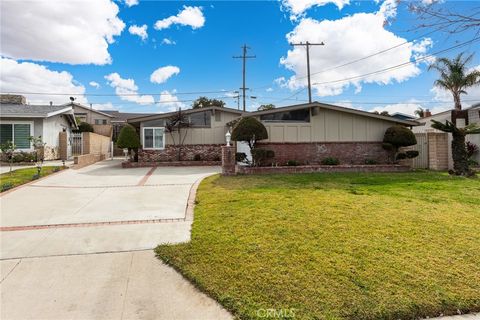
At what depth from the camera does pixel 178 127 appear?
1767cm

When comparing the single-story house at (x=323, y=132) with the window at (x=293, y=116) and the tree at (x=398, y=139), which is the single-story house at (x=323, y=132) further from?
the tree at (x=398, y=139)

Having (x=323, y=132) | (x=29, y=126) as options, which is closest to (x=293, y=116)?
(x=323, y=132)

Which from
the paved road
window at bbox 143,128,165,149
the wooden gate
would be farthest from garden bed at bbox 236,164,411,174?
window at bbox 143,128,165,149

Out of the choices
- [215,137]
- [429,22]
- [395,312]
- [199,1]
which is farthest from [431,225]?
[215,137]

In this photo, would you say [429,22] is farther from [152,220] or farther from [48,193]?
[48,193]

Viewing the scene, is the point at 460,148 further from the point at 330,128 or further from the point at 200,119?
the point at 200,119

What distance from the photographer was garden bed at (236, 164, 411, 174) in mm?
12219

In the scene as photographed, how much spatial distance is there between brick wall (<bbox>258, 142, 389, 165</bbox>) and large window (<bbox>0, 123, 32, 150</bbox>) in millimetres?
14954

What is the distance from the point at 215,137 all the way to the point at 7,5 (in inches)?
461

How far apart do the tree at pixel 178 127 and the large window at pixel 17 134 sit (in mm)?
8611

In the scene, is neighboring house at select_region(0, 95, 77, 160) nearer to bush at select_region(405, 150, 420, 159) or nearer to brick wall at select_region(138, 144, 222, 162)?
brick wall at select_region(138, 144, 222, 162)

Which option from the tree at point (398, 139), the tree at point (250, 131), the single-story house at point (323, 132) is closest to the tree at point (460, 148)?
the tree at point (398, 139)

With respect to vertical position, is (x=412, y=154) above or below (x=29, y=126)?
below

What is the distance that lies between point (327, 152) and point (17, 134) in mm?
18624
